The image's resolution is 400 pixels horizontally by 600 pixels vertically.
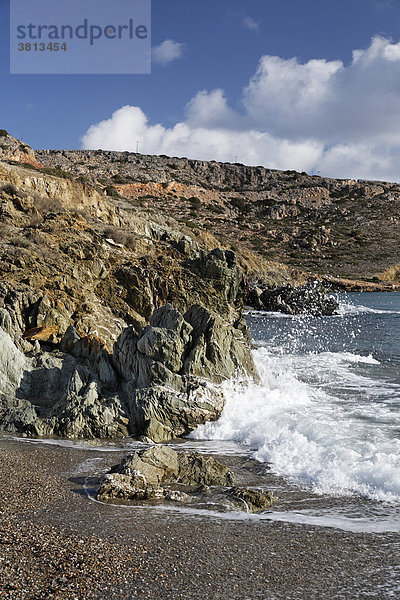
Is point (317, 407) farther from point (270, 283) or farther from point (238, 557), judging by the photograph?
point (270, 283)

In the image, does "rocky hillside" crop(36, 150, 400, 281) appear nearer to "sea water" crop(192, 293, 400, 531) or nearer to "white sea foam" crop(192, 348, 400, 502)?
"sea water" crop(192, 293, 400, 531)

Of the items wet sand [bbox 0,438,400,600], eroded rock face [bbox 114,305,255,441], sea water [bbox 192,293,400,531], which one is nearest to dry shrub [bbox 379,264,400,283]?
sea water [bbox 192,293,400,531]

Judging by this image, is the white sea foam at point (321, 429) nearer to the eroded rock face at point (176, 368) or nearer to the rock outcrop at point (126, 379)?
the eroded rock face at point (176, 368)

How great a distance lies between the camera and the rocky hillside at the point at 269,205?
79125 millimetres

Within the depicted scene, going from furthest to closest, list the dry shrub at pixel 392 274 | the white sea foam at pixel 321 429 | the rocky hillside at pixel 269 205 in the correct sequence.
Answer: the rocky hillside at pixel 269 205
the dry shrub at pixel 392 274
the white sea foam at pixel 321 429

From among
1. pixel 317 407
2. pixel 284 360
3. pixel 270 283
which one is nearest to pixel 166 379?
pixel 317 407

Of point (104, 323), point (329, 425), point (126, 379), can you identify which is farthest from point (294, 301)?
point (329, 425)

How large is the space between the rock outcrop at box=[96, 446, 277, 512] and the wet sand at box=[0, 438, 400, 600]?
408mm

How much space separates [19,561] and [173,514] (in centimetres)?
223

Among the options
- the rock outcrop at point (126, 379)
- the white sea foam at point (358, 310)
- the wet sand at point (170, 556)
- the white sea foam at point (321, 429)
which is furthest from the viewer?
the white sea foam at point (358, 310)

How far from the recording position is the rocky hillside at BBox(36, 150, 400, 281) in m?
79.1

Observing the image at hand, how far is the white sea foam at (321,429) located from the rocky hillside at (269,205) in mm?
42137

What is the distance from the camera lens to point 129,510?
21.3 feet

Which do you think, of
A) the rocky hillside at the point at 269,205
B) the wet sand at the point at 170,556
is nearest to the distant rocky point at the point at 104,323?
the wet sand at the point at 170,556
